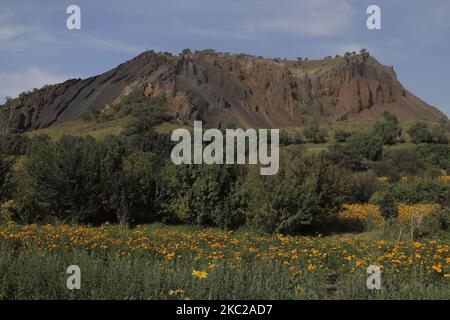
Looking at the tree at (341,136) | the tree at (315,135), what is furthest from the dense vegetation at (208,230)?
the tree at (315,135)

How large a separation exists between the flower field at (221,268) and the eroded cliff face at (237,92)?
289 feet

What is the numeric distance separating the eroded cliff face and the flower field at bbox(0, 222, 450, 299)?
8824 cm

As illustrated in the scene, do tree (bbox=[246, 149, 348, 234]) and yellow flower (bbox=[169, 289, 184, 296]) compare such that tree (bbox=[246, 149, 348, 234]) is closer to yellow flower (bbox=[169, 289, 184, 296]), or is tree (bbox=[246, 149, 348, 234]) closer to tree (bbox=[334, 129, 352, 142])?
yellow flower (bbox=[169, 289, 184, 296])

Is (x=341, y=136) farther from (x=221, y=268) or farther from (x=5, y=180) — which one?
(x=221, y=268)

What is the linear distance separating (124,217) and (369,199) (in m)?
14.9

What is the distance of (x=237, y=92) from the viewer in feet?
397

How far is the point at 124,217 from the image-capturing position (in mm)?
18828

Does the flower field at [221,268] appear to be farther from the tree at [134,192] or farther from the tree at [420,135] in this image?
the tree at [420,135]

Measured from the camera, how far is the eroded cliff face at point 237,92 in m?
108

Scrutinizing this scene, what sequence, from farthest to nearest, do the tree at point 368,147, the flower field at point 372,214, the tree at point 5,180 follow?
the tree at point 368,147 < the tree at point 5,180 < the flower field at point 372,214

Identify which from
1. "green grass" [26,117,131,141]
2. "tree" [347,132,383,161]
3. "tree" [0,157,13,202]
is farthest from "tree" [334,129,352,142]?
"tree" [0,157,13,202]

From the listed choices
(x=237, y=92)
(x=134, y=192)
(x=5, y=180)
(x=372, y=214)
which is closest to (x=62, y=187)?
(x=134, y=192)

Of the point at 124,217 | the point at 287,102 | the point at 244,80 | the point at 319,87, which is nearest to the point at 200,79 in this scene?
the point at 244,80

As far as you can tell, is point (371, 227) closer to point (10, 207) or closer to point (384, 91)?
point (10, 207)
